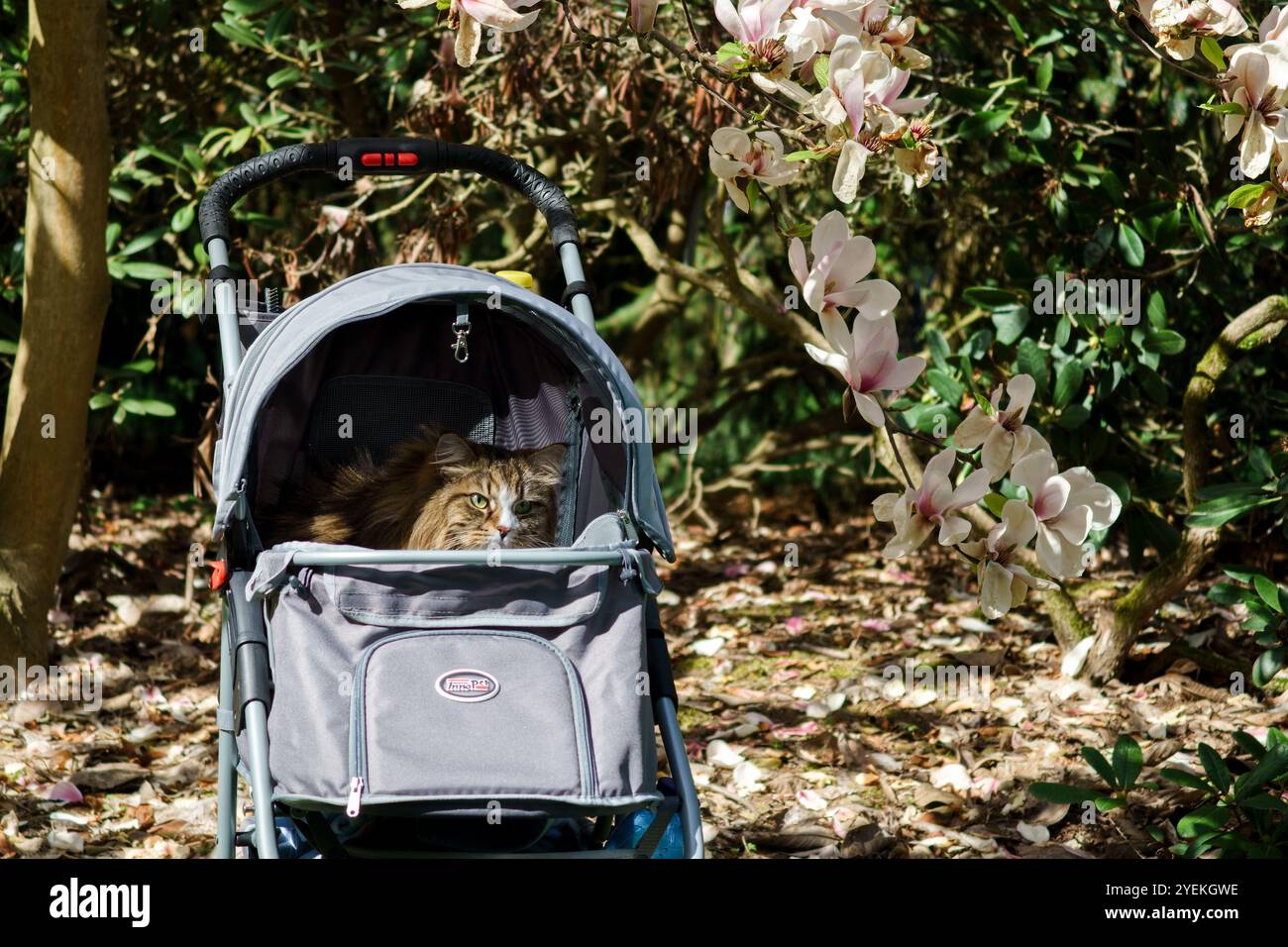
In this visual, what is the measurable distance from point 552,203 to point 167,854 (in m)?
1.71

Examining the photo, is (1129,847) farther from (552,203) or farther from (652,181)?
(652,181)

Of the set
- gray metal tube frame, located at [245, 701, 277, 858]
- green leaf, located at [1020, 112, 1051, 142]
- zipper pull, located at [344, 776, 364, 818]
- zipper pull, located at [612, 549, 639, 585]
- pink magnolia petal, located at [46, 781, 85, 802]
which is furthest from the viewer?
green leaf, located at [1020, 112, 1051, 142]

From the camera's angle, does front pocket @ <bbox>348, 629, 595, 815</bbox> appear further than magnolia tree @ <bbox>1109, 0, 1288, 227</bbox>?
Yes

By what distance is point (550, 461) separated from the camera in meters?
2.91

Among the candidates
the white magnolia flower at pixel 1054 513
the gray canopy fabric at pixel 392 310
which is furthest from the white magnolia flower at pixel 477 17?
the white magnolia flower at pixel 1054 513

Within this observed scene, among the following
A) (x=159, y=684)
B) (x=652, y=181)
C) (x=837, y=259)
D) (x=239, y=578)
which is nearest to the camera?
(x=837, y=259)

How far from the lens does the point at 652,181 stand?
4.54 m

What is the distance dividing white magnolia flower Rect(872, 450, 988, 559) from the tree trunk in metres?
2.70

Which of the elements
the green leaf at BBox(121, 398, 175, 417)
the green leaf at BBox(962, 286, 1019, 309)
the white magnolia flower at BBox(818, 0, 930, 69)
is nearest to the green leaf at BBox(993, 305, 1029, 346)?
the green leaf at BBox(962, 286, 1019, 309)

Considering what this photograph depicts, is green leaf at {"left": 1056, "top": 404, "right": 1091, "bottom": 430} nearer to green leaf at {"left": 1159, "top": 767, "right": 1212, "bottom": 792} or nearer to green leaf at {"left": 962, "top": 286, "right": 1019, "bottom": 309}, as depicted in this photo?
green leaf at {"left": 962, "top": 286, "right": 1019, "bottom": 309}

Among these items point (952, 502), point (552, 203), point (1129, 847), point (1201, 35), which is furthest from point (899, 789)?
point (1201, 35)

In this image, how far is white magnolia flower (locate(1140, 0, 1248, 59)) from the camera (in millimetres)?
1598

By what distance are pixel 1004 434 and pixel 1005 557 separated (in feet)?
0.52

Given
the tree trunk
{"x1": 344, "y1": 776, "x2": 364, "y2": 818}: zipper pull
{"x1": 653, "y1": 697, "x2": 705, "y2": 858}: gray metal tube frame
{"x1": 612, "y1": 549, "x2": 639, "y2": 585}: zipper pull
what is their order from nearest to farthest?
{"x1": 344, "y1": 776, "x2": 364, "y2": 818}: zipper pull
{"x1": 653, "y1": 697, "x2": 705, "y2": 858}: gray metal tube frame
{"x1": 612, "y1": 549, "x2": 639, "y2": 585}: zipper pull
the tree trunk
